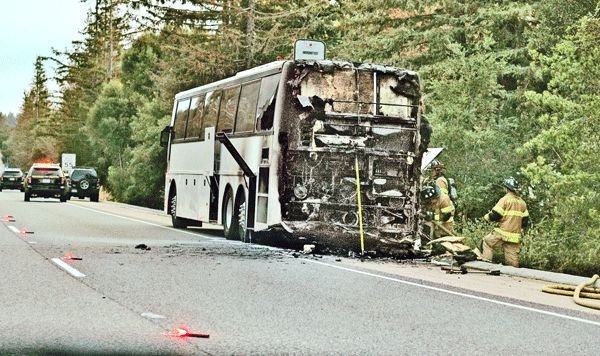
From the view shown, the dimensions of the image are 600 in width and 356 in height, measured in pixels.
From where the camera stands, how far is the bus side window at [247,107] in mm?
17367

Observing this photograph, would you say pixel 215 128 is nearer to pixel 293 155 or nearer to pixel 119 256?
pixel 293 155

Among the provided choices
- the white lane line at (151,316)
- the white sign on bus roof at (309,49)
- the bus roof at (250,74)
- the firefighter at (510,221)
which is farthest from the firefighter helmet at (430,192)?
the white lane line at (151,316)

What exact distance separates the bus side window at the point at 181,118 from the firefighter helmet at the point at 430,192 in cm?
859

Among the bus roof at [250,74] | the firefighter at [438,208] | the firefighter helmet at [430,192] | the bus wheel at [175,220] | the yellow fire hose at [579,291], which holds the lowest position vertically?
the yellow fire hose at [579,291]

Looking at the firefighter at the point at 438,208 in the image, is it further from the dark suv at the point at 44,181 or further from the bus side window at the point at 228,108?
the dark suv at the point at 44,181

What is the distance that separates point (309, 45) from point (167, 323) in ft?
50.0

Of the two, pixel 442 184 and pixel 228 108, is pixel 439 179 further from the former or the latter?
pixel 228 108

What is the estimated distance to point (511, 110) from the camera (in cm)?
2803

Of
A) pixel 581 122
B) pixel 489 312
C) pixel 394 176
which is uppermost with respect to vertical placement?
pixel 581 122

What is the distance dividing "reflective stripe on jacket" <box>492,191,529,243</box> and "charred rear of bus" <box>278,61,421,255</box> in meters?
1.62

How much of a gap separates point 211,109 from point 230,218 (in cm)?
312

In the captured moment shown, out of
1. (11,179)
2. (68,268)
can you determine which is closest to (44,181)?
(11,179)

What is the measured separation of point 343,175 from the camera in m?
15.2

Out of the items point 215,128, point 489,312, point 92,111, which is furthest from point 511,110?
point 92,111
